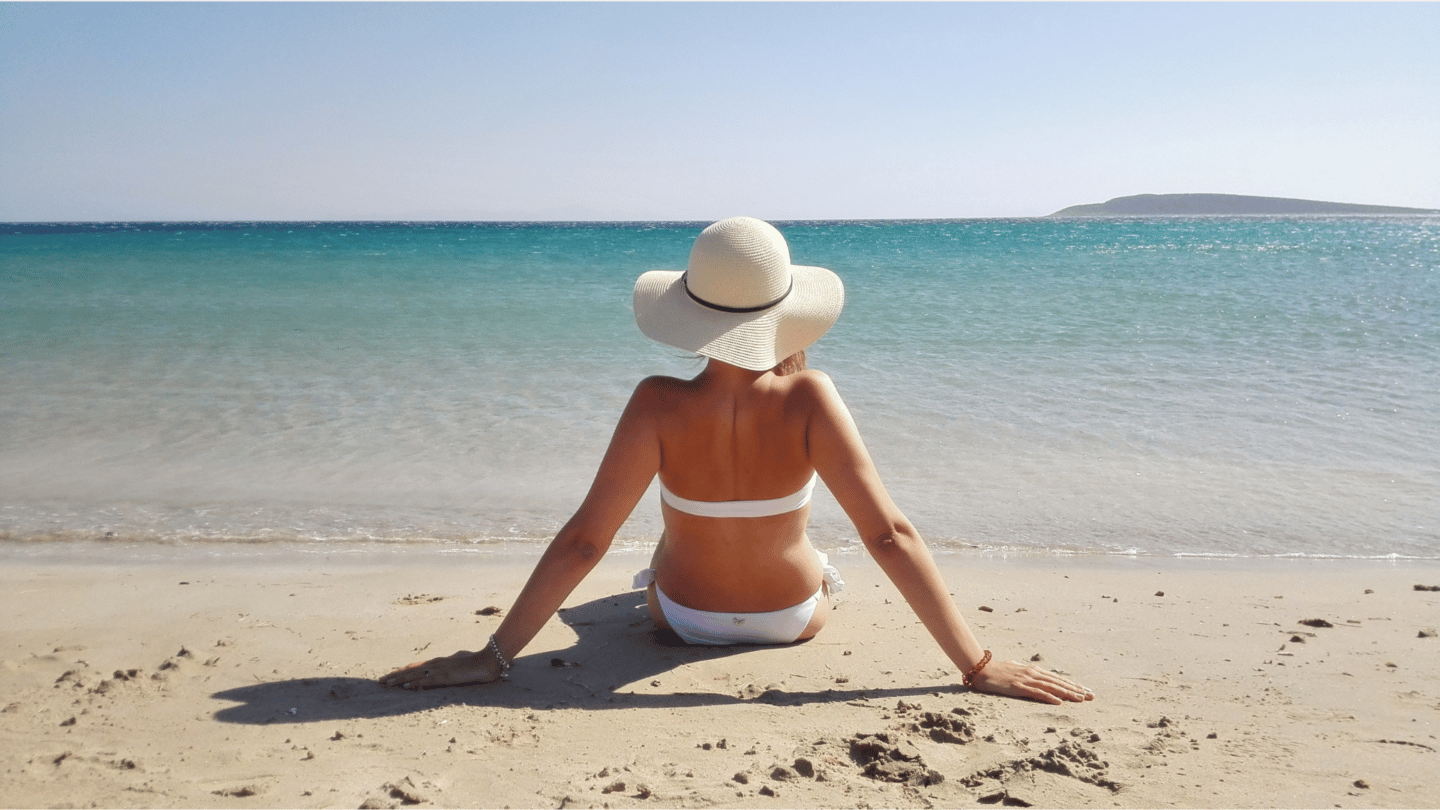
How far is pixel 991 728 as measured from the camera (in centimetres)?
219

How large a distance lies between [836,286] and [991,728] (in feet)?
3.78

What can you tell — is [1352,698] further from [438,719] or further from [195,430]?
[195,430]

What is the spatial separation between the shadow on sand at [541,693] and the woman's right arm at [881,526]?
0.21 metres

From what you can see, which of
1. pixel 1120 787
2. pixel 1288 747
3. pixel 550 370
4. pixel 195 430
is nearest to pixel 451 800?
pixel 1120 787

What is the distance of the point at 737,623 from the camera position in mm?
2664

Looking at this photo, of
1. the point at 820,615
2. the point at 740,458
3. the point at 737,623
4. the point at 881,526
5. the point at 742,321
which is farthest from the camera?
the point at 820,615

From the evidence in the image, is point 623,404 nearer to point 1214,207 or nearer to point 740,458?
point 740,458

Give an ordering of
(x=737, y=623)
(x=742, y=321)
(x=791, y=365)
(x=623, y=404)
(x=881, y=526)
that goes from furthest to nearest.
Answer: (x=623, y=404) < (x=737, y=623) < (x=791, y=365) < (x=881, y=526) < (x=742, y=321)

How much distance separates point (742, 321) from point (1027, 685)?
1202 mm

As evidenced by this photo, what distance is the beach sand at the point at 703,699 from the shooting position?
6.31 ft

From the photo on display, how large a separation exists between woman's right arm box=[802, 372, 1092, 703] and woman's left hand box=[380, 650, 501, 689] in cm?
104

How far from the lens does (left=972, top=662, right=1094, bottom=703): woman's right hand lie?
7.73ft

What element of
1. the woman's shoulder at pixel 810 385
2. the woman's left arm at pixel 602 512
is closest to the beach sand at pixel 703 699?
the woman's left arm at pixel 602 512

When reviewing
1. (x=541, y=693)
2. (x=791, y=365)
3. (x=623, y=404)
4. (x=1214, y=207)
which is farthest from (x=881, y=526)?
(x=1214, y=207)
